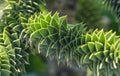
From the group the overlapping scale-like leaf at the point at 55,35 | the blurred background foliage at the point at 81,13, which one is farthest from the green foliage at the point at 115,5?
the overlapping scale-like leaf at the point at 55,35

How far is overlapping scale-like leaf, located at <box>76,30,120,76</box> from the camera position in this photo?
0.86 metres

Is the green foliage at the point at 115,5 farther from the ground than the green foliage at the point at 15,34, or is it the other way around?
the green foliage at the point at 115,5

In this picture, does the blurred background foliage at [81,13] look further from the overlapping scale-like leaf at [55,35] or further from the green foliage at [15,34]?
the overlapping scale-like leaf at [55,35]

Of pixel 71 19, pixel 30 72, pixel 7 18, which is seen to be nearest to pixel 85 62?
pixel 7 18

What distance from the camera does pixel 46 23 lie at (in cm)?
91

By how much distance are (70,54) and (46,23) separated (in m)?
0.10

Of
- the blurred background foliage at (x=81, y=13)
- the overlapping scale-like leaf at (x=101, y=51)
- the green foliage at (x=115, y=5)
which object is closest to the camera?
the overlapping scale-like leaf at (x=101, y=51)

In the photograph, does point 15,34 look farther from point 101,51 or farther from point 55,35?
point 101,51

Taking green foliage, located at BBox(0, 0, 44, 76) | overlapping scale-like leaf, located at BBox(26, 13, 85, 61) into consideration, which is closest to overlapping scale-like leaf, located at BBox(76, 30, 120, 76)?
overlapping scale-like leaf, located at BBox(26, 13, 85, 61)

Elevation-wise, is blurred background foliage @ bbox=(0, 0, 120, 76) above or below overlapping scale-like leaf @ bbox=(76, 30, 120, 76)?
above

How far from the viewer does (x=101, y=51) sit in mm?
876

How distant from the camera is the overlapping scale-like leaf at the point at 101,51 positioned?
0.86 m

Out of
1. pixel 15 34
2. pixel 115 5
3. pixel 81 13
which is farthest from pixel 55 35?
pixel 81 13

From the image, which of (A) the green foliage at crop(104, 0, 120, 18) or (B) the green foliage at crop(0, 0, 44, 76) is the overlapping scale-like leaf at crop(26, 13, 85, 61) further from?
(A) the green foliage at crop(104, 0, 120, 18)
